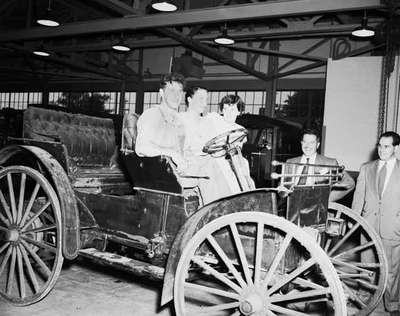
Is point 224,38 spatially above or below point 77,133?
above

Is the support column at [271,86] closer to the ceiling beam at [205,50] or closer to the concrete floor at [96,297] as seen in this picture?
the ceiling beam at [205,50]

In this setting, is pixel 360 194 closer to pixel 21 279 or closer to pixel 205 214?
pixel 205 214

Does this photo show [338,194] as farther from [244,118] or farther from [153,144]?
[244,118]

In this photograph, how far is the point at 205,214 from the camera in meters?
2.72

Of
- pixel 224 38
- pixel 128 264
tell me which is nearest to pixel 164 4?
pixel 224 38

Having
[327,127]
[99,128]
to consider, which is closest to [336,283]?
[99,128]

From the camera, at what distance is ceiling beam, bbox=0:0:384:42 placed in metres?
6.64

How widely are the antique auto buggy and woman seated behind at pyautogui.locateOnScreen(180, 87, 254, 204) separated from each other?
12cm

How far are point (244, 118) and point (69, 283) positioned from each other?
7.34m

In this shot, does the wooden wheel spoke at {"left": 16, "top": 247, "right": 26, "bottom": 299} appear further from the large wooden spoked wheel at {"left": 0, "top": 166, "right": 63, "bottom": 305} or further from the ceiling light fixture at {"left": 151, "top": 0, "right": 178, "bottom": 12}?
the ceiling light fixture at {"left": 151, "top": 0, "right": 178, "bottom": 12}

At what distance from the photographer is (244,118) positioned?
417 inches

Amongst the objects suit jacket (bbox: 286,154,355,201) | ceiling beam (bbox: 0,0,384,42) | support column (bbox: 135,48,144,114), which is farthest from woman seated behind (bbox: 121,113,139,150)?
support column (bbox: 135,48,144,114)

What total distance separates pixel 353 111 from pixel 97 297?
802 centimetres

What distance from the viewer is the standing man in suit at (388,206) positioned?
399 cm
